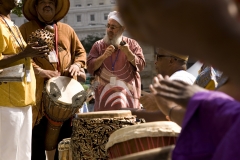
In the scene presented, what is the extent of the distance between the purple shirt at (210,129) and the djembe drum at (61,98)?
435 cm

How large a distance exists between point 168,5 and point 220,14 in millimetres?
96

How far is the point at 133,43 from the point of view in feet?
22.5

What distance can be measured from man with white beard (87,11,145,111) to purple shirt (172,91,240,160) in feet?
16.3

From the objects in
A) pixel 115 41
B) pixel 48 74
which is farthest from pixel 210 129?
pixel 115 41

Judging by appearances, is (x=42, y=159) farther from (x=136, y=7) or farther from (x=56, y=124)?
(x=136, y=7)

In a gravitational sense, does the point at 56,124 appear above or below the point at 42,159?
above

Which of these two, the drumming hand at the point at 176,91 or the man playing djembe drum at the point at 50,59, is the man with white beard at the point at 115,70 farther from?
the drumming hand at the point at 176,91

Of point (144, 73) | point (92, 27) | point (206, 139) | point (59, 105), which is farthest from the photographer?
point (92, 27)

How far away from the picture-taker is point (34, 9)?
21.2ft

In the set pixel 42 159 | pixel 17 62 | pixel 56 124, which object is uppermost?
pixel 17 62

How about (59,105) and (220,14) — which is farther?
(59,105)

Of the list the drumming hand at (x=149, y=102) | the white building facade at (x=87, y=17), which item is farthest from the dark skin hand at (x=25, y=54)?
the white building facade at (x=87, y=17)

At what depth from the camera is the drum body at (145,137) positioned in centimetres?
309

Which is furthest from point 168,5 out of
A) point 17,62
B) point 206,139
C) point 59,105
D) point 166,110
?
point 59,105
